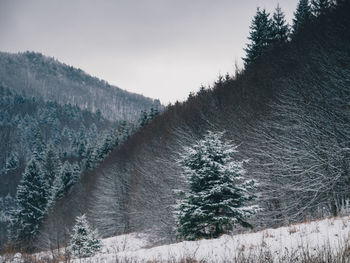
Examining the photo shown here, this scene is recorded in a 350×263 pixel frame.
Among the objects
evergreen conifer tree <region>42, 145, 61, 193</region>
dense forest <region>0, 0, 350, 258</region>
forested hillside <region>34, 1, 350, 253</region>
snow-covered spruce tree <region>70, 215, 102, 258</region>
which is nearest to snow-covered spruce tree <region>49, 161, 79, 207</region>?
evergreen conifer tree <region>42, 145, 61, 193</region>

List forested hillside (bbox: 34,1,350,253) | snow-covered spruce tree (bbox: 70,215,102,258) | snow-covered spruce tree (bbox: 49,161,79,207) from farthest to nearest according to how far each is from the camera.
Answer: snow-covered spruce tree (bbox: 49,161,79,207) → snow-covered spruce tree (bbox: 70,215,102,258) → forested hillside (bbox: 34,1,350,253)

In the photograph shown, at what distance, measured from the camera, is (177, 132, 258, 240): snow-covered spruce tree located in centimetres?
1029

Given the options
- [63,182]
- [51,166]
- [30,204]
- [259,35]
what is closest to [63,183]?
[63,182]

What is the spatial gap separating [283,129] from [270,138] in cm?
98

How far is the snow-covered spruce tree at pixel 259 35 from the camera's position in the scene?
82.9 ft

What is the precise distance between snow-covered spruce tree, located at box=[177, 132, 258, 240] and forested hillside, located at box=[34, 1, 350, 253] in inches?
38.0

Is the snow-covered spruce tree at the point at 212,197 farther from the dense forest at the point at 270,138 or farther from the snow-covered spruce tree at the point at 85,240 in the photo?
the snow-covered spruce tree at the point at 85,240

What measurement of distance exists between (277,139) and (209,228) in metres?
6.85

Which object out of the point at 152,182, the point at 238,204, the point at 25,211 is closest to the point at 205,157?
the point at 238,204

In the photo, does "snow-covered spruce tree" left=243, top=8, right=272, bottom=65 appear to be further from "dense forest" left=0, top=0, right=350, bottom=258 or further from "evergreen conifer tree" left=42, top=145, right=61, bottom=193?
"evergreen conifer tree" left=42, top=145, right=61, bottom=193

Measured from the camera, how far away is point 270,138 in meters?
14.8

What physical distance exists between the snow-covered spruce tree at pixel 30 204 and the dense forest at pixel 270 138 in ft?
46.8

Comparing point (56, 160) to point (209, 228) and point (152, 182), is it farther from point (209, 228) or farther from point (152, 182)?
point (209, 228)

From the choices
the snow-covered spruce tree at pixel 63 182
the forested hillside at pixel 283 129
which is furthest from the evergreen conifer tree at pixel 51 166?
the forested hillside at pixel 283 129
